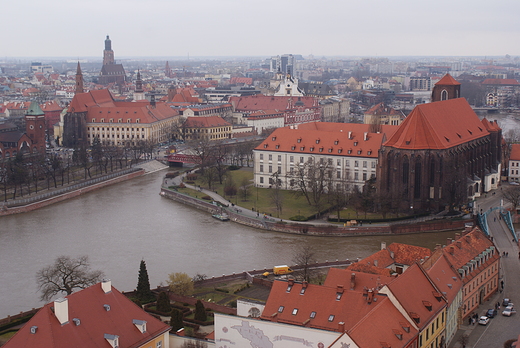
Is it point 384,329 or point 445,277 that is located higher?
point 384,329

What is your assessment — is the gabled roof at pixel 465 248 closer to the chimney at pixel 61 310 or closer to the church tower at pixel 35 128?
the chimney at pixel 61 310

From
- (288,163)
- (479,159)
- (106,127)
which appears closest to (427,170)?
(479,159)

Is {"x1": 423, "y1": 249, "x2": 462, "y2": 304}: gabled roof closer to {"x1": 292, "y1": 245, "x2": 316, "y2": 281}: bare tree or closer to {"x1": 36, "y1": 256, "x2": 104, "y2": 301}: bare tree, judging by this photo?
{"x1": 292, "y1": 245, "x2": 316, "y2": 281}: bare tree

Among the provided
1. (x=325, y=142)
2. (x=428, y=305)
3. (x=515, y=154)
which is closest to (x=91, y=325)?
(x=428, y=305)

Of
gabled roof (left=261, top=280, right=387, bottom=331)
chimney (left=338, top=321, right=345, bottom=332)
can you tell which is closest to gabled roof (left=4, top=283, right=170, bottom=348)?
gabled roof (left=261, top=280, right=387, bottom=331)

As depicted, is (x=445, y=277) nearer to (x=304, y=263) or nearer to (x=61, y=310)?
(x=304, y=263)

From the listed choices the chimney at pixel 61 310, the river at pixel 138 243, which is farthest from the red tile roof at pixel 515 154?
the chimney at pixel 61 310
